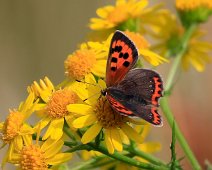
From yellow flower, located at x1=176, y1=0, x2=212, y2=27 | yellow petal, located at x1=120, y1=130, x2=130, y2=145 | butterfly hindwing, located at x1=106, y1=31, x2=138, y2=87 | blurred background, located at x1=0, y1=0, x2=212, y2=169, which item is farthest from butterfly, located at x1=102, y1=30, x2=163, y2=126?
blurred background, located at x1=0, y1=0, x2=212, y2=169

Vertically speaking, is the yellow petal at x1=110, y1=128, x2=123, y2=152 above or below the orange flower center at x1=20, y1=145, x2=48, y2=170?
above

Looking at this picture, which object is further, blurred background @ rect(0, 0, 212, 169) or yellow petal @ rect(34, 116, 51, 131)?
blurred background @ rect(0, 0, 212, 169)

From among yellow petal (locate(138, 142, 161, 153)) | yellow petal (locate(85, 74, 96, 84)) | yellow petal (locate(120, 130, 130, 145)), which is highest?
yellow petal (locate(85, 74, 96, 84))

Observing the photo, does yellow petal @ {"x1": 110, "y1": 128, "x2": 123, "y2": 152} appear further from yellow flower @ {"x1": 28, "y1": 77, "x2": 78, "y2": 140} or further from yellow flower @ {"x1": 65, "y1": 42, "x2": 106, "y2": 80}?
yellow flower @ {"x1": 65, "y1": 42, "x2": 106, "y2": 80}

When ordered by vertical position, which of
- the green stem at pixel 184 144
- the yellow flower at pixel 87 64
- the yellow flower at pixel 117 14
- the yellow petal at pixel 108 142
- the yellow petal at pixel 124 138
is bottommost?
the green stem at pixel 184 144

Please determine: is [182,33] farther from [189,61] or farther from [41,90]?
[41,90]

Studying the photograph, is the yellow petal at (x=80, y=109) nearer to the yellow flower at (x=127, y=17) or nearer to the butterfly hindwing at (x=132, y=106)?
the butterfly hindwing at (x=132, y=106)

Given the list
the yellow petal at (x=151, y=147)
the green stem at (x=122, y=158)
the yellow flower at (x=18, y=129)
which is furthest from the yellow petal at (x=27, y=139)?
the yellow petal at (x=151, y=147)

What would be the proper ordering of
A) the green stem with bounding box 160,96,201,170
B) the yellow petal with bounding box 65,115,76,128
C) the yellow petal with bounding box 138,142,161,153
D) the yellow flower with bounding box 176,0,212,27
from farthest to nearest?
the yellow flower with bounding box 176,0,212,27 < the yellow petal with bounding box 138,142,161,153 < the green stem with bounding box 160,96,201,170 < the yellow petal with bounding box 65,115,76,128

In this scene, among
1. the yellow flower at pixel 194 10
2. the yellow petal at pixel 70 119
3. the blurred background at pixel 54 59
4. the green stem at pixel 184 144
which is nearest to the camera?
the yellow petal at pixel 70 119
